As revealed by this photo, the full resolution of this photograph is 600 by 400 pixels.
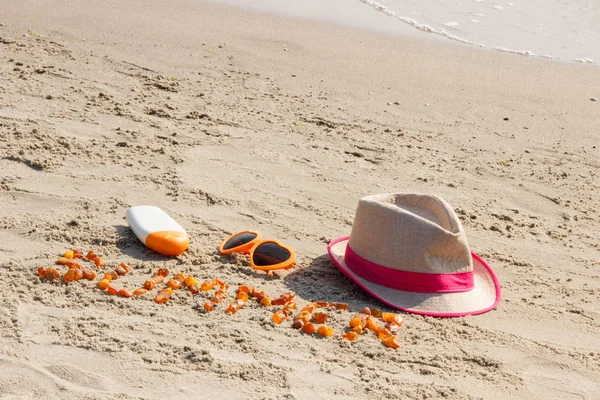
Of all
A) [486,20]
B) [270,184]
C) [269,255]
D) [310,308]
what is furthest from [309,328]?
[486,20]

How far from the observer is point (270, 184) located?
471 centimetres

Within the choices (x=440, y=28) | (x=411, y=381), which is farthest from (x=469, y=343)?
(x=440, y=28)

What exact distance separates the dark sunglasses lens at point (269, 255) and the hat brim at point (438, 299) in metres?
0.26

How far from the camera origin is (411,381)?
10.1ft

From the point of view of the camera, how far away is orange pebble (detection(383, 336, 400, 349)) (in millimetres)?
3268

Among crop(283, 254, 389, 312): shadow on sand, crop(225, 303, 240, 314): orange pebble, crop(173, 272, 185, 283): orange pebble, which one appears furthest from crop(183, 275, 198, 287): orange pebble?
crop(283, 254, 389, 312): shadow on sand

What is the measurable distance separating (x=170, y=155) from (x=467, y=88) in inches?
117

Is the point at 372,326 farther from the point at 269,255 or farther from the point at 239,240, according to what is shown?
the point at 239,240

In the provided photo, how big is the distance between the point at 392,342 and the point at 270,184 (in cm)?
169

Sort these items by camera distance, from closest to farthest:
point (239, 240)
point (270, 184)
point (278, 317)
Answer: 1. point (278, 317)
2. point (239, 240)
3. point (270, 184)

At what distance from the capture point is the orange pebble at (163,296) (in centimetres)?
341

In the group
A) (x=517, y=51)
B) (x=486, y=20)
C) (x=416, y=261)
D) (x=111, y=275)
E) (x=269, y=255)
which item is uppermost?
(x=486, y=20)

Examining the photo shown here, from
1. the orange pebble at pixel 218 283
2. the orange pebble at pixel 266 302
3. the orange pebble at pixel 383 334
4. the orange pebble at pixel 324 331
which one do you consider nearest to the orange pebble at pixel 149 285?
the orange pebble at pixel 218 283

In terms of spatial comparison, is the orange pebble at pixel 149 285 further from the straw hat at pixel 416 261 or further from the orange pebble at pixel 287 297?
the straw hat at pixel 416 261
